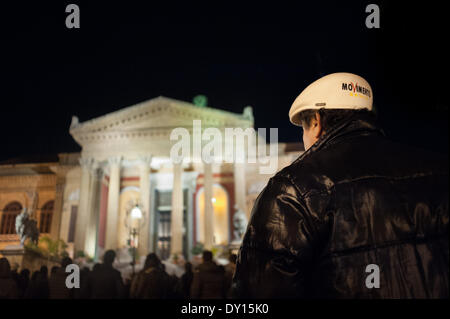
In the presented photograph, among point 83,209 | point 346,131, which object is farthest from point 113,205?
point 346,131

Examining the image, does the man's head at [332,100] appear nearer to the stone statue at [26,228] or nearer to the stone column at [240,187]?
the stone statue at [26,228]

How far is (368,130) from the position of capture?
1870mm

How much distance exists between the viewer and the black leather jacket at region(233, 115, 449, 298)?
4.98 ft

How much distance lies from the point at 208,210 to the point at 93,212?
7.78 meters


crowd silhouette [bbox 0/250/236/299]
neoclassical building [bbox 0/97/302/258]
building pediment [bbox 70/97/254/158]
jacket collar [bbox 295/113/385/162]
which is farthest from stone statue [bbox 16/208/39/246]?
jacket collar [bbox 295/113/385/162]

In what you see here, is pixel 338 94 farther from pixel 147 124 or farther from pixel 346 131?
pixel 147 124

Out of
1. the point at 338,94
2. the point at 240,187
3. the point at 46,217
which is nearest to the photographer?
the point at 338,94

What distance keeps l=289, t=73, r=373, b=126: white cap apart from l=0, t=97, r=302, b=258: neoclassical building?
22620 millimetres

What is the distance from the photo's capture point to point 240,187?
84.6 ft

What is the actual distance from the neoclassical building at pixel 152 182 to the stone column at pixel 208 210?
58mm

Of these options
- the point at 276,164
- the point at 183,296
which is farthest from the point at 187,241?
the point at 183,296

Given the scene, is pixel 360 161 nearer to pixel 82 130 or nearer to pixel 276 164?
pixel 276 164

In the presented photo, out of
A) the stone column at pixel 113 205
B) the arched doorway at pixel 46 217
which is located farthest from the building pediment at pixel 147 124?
the arched doorway at pixel 46 217

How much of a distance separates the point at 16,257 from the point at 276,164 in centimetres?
1800
